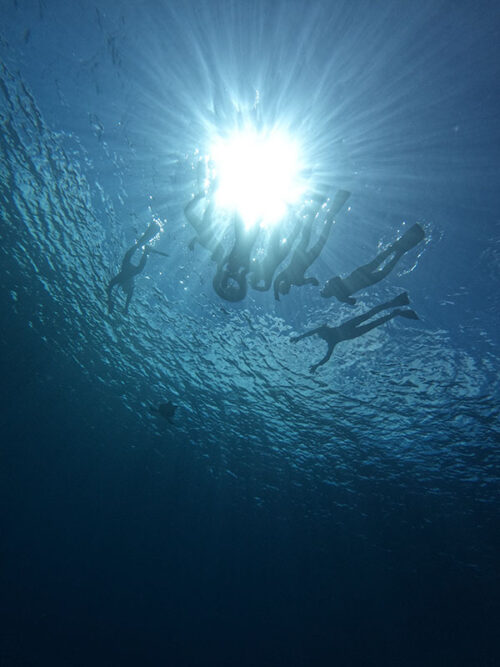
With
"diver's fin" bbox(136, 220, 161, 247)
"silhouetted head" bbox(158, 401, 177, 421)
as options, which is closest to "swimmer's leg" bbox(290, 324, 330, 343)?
"diver's fin" bbox(136, 220, 161, 247)

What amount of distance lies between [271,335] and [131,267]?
4810mm

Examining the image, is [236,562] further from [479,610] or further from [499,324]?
[499,324]

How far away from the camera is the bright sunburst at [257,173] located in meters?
6.07

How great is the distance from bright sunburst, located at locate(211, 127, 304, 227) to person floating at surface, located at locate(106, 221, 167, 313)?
93.4 inches

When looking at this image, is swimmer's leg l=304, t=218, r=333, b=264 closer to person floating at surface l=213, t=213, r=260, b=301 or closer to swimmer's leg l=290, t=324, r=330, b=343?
person floating at surface l=213, t=213, r=260, b=301

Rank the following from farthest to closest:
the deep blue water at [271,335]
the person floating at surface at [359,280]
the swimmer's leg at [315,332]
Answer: the swimmer's leg at [315,332]
the deep blue water at [271,335]
the person floating at surface at [359,280]

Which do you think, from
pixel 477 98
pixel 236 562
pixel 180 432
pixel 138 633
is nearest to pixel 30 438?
pixel 180 432

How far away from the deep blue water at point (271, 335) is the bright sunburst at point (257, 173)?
0.39 meters

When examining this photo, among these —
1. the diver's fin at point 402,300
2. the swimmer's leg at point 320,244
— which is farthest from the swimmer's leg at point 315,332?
the diver's fin at point 402,300

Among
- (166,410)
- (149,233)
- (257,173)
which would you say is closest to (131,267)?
(149,233)

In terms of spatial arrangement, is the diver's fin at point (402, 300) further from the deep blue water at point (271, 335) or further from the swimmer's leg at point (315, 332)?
the deep blue water at point (271, 335)

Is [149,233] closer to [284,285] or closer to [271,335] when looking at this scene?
[271,335]

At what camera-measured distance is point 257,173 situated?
21.1ft

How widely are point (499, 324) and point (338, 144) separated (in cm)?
515
